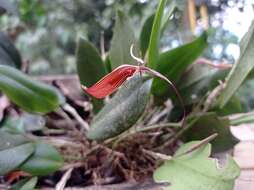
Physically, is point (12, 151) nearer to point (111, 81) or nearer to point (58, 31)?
point (111, 81)

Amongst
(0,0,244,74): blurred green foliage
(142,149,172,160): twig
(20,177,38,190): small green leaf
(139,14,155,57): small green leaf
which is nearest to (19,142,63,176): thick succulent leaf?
(20,177,38,190): small green leaf

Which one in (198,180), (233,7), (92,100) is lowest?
(198,180)

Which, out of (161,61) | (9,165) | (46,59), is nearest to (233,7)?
(161,61)

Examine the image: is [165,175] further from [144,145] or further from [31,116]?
[31,116]

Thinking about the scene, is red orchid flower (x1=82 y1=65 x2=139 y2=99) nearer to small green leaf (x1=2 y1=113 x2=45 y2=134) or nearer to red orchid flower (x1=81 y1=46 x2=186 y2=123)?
red orchid flower (x1=81 y1=46 x2=186 y2=123)

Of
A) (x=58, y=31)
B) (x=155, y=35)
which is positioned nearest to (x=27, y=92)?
(x=155, y=35)

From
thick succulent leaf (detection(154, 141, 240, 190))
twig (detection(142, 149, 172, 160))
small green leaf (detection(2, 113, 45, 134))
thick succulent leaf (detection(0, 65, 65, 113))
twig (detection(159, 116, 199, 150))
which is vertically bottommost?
thick succulent leaf (detection(154, 141, 240, 190))

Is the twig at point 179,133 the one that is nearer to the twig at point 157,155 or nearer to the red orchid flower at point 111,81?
the twig at point 157,155
